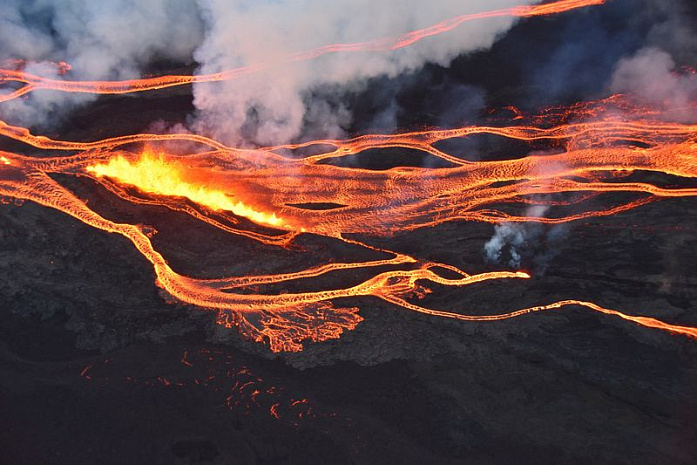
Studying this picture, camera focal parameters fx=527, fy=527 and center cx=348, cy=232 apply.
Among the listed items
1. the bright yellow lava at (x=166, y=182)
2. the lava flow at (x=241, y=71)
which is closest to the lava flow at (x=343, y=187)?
the bright yellow lava at (x=166, y=182)

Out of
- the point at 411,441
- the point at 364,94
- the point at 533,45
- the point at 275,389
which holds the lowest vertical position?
the point at 411,441

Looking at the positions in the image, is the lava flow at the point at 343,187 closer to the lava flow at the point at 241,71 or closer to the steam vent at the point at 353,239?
the steam vent at the point at 353,239

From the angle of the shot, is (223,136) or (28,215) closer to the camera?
(28,215)

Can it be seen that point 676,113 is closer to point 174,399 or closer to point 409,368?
point 409,368

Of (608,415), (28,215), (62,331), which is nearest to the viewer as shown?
(608,415)

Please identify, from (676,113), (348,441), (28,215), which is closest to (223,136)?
(28,215)

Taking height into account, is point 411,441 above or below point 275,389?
below
